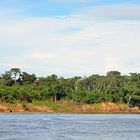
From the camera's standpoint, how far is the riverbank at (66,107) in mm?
139625

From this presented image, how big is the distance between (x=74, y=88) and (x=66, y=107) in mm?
24624

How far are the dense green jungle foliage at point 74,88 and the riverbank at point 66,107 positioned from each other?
5.39ft

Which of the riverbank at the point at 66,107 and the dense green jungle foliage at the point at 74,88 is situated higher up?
the dense green jungle foliage at the point at 74,88

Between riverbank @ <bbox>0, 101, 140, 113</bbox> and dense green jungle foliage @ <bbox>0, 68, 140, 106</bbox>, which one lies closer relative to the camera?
riverbank @ <bbox>0, 101, 140, 113</bbox>

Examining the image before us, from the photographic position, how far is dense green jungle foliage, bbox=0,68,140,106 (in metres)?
148

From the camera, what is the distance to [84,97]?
6102 inches

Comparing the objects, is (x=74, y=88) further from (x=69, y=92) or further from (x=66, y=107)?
(x=66, y=107)

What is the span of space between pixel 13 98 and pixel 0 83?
29.7 m

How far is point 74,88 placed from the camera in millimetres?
175250

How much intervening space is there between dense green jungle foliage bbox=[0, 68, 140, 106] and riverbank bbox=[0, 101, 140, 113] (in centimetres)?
164

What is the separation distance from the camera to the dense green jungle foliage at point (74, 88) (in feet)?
484

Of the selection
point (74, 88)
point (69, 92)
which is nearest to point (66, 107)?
point (69, 92)

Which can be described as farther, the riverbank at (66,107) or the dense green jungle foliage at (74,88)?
the dense green jungle foliage at (74,88)

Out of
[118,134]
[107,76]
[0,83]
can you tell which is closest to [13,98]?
[0,83]
